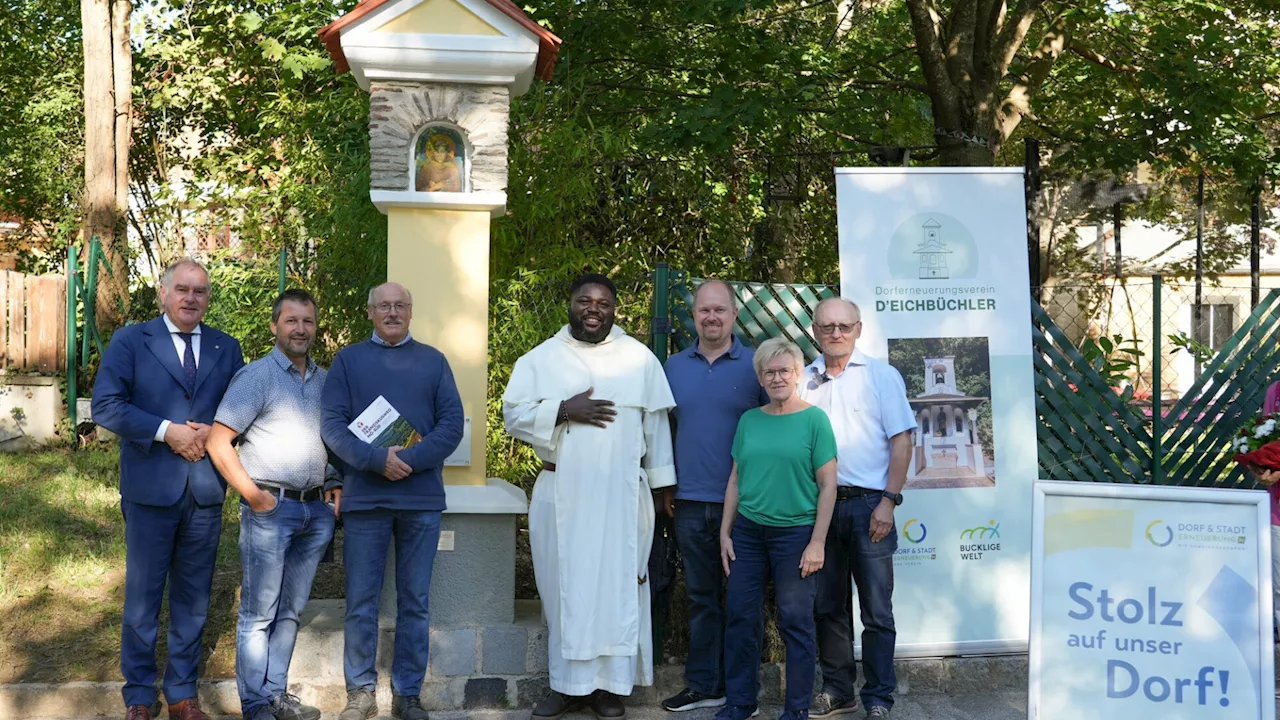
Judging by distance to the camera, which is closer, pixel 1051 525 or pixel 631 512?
pixel 1051 525

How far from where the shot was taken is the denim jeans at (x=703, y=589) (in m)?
5.04

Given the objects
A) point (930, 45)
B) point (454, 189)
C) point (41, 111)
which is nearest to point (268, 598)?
point (454, 189)

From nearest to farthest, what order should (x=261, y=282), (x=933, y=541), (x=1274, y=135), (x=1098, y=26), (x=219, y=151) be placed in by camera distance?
1. (x=933, y=541)
2. (x=261, y=282)
3. (x=1098, y=26)
4. (x=219, y=151)
5. (x=1274, y=135)

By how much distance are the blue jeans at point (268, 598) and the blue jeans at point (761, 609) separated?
1696mm

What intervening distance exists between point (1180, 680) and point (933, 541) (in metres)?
1.64

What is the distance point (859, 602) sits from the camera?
5035 mm

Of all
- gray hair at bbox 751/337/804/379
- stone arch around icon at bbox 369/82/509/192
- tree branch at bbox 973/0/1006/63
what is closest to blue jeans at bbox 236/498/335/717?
stone arch around icon at bbox 369/82/509/192

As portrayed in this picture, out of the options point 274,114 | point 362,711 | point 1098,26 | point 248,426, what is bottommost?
point 362,711

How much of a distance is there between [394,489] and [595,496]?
803mm

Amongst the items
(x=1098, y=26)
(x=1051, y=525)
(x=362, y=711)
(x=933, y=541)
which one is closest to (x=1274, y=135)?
(x=1098, y=26)

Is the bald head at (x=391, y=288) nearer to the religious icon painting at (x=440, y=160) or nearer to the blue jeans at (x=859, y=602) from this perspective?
the religious icon painting at (x=440, y=160)

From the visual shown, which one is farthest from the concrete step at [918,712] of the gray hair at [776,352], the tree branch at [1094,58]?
the tree branch at [1094,58]

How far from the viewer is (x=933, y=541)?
219 inches

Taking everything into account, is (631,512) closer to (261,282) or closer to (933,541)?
(933,541)
